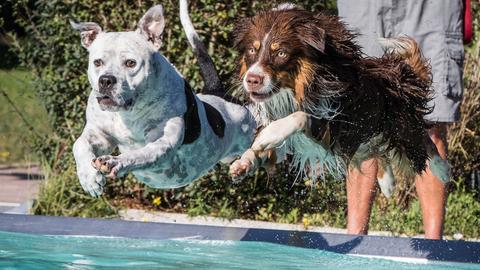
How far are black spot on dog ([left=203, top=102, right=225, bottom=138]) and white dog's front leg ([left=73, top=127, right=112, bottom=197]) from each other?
0.52 m

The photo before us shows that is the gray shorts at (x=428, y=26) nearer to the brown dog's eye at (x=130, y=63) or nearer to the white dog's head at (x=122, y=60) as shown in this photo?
the white dog's head at (x=122, y=60)

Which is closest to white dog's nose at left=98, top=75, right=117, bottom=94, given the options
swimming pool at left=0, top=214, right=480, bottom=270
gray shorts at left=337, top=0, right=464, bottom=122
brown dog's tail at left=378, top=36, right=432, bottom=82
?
swimming pool at left=0, top=214, right=480, bottom=270

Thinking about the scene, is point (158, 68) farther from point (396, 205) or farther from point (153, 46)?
point (396, 205)

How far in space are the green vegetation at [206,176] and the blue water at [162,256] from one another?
4.02 feet

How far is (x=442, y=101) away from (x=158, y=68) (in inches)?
74.8

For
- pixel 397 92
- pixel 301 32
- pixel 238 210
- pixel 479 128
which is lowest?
pixel 238 210

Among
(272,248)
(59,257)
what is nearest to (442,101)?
(272,248)

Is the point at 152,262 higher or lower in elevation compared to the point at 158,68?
lower

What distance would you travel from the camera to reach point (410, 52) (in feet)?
17.7

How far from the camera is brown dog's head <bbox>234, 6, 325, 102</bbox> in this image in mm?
4500

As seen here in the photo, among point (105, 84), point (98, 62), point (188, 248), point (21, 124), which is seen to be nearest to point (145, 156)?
point (105, 84)

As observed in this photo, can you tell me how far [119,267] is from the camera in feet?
16.4

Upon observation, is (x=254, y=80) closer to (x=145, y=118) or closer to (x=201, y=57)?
(x=145, y=118)

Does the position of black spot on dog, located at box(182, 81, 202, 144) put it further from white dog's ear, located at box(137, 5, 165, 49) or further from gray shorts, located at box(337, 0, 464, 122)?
gray shorts, located at box(337, 0, 464, 122)
